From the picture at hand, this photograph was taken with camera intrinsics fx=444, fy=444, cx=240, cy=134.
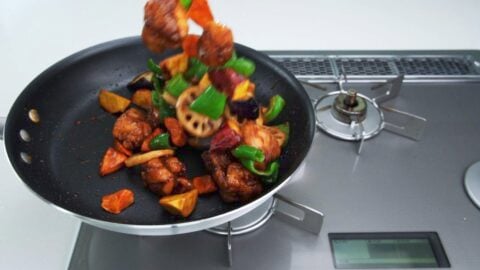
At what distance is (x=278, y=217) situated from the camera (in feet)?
3.17

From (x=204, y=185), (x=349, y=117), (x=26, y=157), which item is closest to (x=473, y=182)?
(x=349, y=117)

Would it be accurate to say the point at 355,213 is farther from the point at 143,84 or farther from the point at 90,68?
the point at 90,68

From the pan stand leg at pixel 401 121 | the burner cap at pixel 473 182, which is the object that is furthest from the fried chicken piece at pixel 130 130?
the burner cap at pixel 473 182

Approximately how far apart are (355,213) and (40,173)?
67 centimetres

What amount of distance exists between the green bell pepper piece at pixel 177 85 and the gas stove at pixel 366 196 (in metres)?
0.30

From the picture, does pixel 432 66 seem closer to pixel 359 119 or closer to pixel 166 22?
pixel 359 119

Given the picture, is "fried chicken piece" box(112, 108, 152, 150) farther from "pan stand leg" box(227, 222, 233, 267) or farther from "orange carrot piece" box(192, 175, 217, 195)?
"pan stand leg" box(227, 222, 233, 267)

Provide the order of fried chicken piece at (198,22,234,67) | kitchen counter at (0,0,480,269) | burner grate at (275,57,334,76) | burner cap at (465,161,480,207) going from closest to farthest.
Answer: fried chicken piece at (198,22,234,67) → burner cap at (465,161,480,207) → burner grate at (275,57,334,76) → kitchen counter at (0,0,480,269)

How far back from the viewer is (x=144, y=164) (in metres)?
0.91

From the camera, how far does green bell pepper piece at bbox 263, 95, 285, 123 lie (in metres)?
0.96

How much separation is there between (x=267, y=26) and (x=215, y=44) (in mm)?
837

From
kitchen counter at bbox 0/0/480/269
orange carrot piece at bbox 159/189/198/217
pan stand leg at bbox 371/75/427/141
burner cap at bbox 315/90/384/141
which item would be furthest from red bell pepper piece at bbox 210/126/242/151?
kitchen counter at bbox 0/0/480/269

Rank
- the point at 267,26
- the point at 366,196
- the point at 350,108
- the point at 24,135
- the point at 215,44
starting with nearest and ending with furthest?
the point at 215,44, the point at 24,135, the point at 366,196, the point at 350,108, the point at 267,26

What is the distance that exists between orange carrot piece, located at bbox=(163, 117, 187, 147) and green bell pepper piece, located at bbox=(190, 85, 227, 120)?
78 mm
